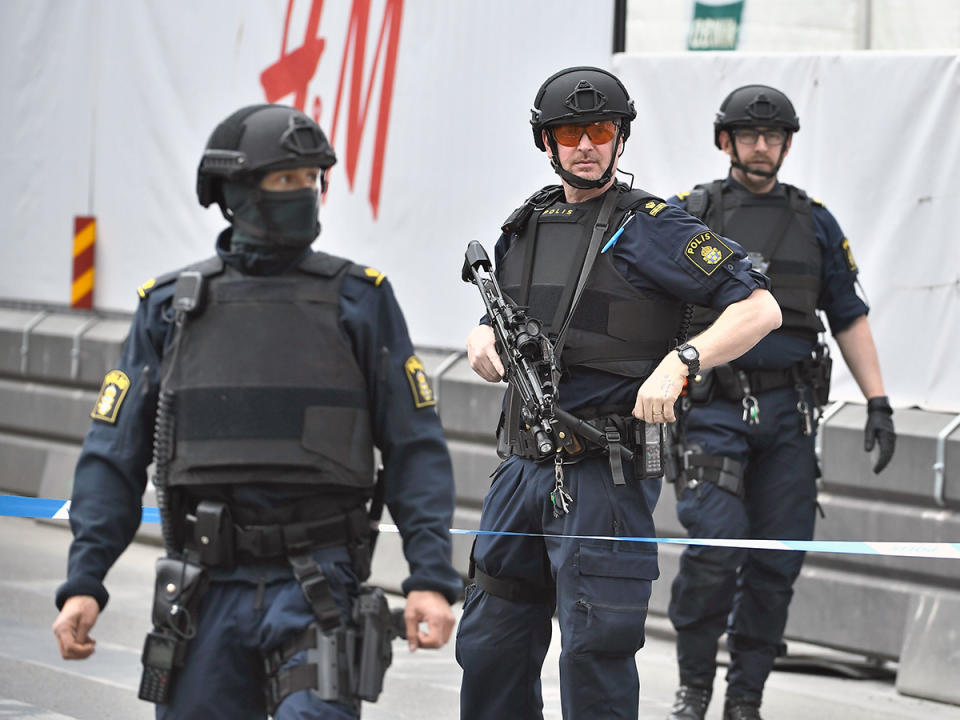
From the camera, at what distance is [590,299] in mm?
4641

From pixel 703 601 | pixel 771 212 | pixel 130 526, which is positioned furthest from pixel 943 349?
pixel 130 526

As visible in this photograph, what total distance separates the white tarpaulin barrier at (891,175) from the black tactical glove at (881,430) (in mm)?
555

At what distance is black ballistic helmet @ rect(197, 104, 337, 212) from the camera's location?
3.76m

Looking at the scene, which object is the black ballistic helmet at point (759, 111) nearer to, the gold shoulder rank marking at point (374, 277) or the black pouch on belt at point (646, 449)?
the black pouch on belt at point (646, 449)

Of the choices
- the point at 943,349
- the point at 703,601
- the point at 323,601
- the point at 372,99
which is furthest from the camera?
the point at 372,99

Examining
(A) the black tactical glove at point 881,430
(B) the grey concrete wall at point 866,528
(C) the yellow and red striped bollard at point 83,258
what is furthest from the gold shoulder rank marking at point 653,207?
(C) the yellow and red striped bollard at point 83,258

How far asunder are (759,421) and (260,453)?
9.07 feet

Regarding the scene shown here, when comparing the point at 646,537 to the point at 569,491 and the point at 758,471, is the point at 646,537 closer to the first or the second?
the point at 569,491

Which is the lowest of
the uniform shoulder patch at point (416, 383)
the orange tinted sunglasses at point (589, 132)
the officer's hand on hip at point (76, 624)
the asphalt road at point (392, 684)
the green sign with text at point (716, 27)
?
the asphalt road at point (392, 684)

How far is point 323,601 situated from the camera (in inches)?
143

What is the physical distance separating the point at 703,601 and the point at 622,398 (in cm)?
158

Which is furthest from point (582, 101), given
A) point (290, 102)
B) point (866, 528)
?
point (290, 102)

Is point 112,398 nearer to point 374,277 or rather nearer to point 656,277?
point 374,277

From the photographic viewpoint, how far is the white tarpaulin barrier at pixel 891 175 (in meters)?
6.72
